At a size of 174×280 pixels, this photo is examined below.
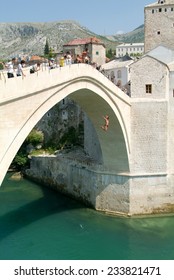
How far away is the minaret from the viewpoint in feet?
76.8

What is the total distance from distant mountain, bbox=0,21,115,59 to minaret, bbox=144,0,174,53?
86.5 metres

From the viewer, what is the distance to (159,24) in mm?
23734

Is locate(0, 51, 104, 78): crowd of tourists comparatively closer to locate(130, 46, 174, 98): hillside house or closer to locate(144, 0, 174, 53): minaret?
locate(130, 46, 174, 98): hillside house

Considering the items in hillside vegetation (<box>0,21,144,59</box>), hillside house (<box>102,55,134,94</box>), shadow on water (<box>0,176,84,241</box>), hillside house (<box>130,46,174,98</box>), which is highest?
hillside vegetation (<box>0,21,144,59</box>)

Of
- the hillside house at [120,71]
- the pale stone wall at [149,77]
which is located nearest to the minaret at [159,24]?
the pale stone wall at [149,77]

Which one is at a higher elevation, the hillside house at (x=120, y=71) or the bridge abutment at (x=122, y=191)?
the hillside house at (x=120, y=71)

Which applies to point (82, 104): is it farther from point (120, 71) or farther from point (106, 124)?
point (120, 71)

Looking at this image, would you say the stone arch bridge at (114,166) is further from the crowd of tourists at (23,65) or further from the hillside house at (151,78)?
the hillside house at (151,78)

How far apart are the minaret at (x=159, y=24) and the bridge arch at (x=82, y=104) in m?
7.10

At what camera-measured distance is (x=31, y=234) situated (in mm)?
17016

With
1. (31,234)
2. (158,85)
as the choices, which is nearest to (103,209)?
(31,234)

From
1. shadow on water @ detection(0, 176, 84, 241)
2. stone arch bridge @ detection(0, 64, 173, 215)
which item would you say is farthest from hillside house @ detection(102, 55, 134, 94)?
shadow on water @ detection(0, 176, 84, 241)

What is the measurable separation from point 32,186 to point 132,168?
8.47 m

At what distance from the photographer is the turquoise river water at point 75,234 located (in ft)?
50.0
